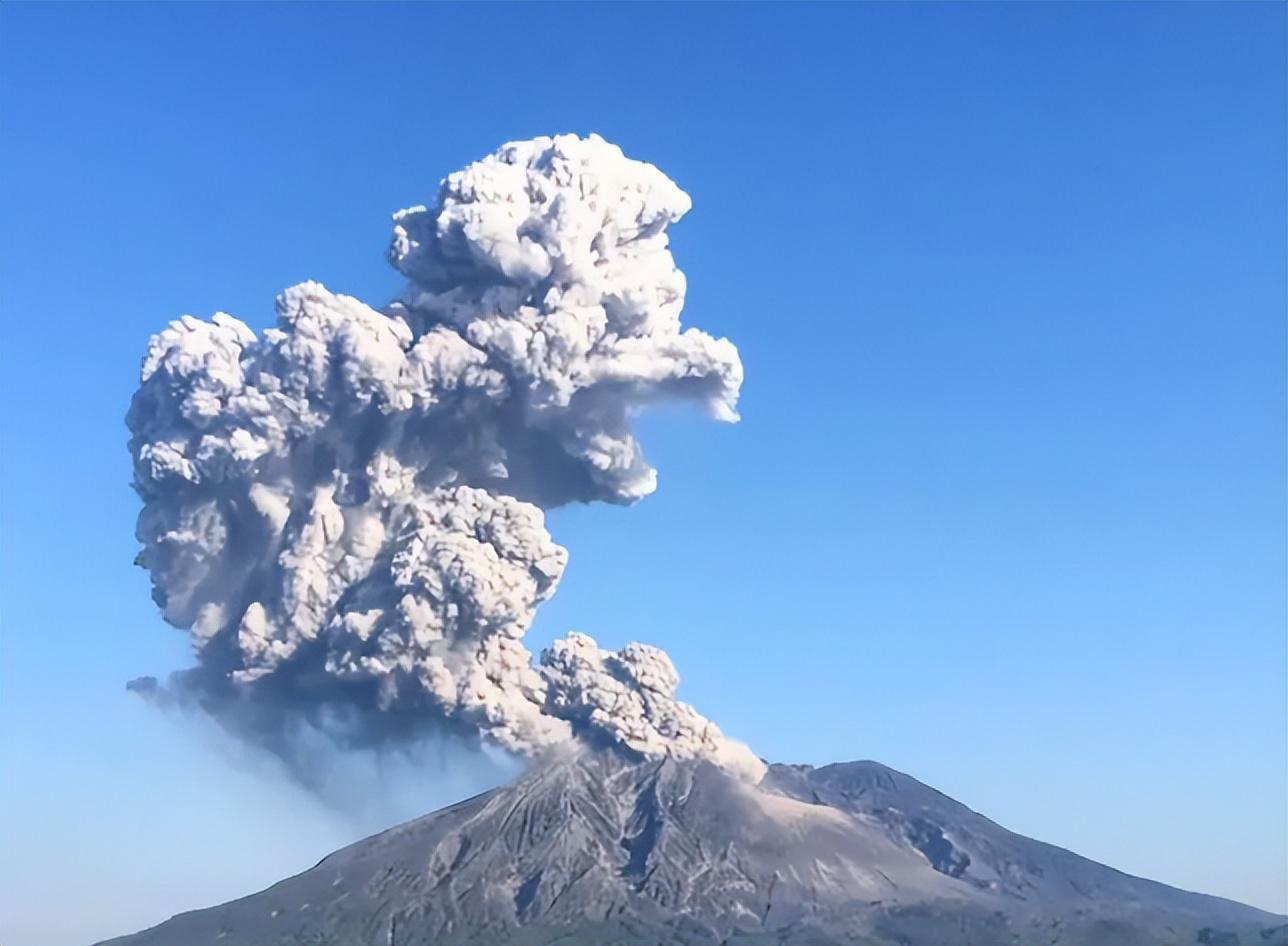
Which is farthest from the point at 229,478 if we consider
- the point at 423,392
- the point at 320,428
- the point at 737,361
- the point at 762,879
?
the point at 762,879

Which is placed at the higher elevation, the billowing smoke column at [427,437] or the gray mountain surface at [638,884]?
the billowing smoke column at [427,437]

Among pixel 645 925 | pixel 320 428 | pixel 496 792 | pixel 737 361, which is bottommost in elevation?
pixel 645 925

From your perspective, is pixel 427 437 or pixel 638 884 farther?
pixel 638 884

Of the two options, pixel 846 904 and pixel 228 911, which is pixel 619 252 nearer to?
pixel 846 904

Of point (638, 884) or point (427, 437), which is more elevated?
point (427, 437)

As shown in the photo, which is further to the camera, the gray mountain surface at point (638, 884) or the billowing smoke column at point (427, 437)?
the gray mountain surface at point (638, 884)
